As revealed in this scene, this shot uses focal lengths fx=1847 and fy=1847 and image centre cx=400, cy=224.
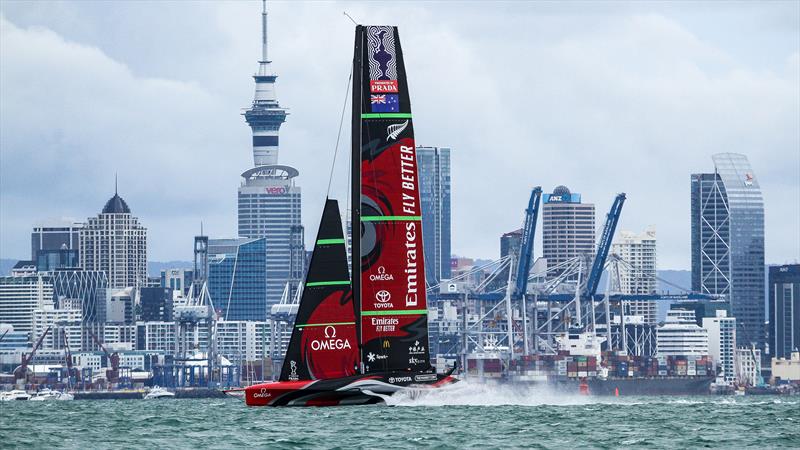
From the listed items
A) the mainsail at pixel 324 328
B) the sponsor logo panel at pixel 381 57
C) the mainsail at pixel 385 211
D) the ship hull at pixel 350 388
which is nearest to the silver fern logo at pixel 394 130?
the mainsail at pixel 385 211

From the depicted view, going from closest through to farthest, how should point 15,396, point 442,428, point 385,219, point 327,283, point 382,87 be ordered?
point 442,428
point 385,219
point 382,87
point 327,283
point 15,396

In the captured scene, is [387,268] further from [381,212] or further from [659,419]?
[659,419]

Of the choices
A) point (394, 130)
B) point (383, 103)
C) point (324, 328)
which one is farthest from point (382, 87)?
point (324, 328)

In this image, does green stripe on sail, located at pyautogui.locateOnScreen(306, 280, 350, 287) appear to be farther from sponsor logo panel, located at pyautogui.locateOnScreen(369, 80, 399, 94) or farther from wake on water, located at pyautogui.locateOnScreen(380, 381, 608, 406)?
sponsor logo panel, located at pyautogui.locateOnScreen(369, 80, 399, 94)

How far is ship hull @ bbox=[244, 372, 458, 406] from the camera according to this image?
156 ft

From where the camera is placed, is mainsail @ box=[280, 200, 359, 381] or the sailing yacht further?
mainsail @ box=[280, 200, 359, 381]

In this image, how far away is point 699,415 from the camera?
5541 centimetres

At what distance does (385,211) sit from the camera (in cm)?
4769

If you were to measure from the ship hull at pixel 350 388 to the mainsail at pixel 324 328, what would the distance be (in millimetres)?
484

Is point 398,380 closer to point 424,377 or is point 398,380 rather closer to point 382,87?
point 424,377

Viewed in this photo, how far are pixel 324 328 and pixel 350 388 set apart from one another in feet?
7.02

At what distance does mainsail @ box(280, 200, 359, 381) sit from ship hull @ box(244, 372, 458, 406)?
48 cm

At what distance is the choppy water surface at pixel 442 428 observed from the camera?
39.7 metres

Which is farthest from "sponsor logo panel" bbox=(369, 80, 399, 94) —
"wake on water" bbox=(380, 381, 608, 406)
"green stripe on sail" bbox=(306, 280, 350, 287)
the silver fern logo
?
"wake on water" bbox=(380, 381, 608, 406)
